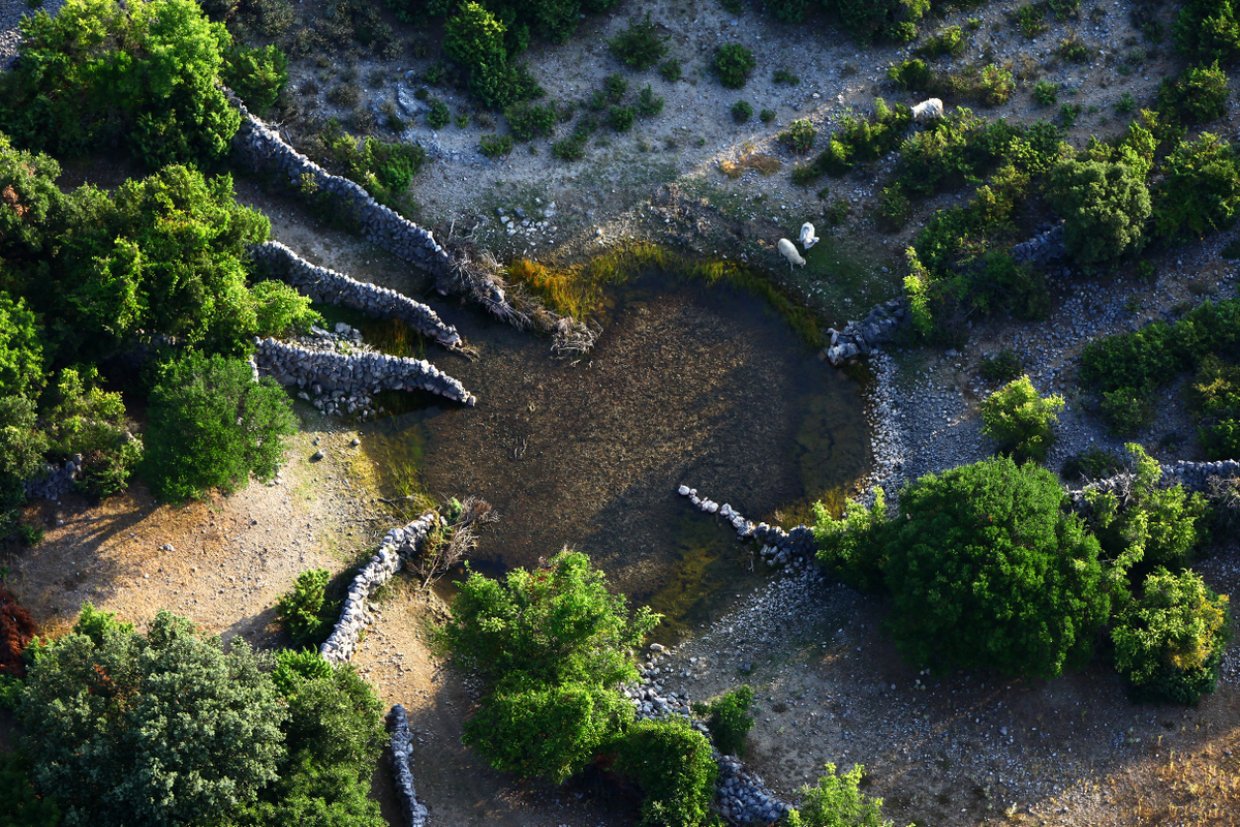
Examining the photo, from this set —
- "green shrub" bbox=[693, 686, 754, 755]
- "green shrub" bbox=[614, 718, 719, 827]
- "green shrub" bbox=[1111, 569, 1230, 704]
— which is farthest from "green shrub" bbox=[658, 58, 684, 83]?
"green shrub" bbox=[614, 718, 719, 827]

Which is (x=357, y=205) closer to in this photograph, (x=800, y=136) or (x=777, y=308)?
(x=777, y=308)

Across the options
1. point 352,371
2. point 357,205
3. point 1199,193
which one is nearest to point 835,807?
point 352,371

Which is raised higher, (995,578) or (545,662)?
(995,578)

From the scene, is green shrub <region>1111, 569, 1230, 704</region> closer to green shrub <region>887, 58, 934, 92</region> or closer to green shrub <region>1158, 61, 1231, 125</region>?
green shrub <region>1158, 61, 1231, 125</region>

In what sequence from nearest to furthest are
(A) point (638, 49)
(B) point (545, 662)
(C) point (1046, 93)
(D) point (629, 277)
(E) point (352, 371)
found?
(B) point (545, 662) → (E) point (352, 371) → (D) point (629, 277) → (C) point (1046, 93) → (A) point (638, 49)

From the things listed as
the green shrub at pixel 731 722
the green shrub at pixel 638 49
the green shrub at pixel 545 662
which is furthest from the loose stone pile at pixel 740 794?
the green shrub at pixel 638 49

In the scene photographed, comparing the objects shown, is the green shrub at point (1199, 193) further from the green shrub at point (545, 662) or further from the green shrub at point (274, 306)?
the green shrub at point (274, 306)
